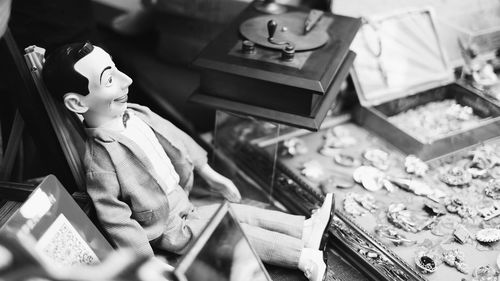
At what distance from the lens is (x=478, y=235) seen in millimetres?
1452

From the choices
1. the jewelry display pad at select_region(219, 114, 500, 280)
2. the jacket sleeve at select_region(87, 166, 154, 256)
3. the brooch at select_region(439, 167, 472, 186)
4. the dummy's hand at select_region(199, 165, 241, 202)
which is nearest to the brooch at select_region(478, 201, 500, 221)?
the jewelry display pad at select_region(219, 114, 500, 280)

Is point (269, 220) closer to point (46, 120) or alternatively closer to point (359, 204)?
point (359, 204)

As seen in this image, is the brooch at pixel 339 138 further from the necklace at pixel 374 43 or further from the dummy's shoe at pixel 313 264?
the dummy's shoe at pixel 313 264

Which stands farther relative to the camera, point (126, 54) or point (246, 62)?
point (126, 54)

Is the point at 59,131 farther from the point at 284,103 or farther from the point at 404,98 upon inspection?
the point at 404,98

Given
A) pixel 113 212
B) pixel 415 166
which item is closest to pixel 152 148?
pixel 113 212

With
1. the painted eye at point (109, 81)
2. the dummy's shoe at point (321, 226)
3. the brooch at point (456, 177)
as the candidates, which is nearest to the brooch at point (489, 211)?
the brooch at point (456, 177)

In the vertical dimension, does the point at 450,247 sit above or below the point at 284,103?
below

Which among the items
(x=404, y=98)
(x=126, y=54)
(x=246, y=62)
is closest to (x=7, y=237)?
(x=246, y=62)

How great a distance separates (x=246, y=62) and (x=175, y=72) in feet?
3.11

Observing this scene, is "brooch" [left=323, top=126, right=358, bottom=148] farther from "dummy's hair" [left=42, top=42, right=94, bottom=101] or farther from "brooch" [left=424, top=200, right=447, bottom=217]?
"dummy's hair" [left=42, top=42, right=94, bottom=101]

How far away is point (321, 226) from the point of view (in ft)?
4.64

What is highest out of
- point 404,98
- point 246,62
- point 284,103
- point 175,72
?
point 246,62

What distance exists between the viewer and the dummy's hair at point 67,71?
1117 millimetres
